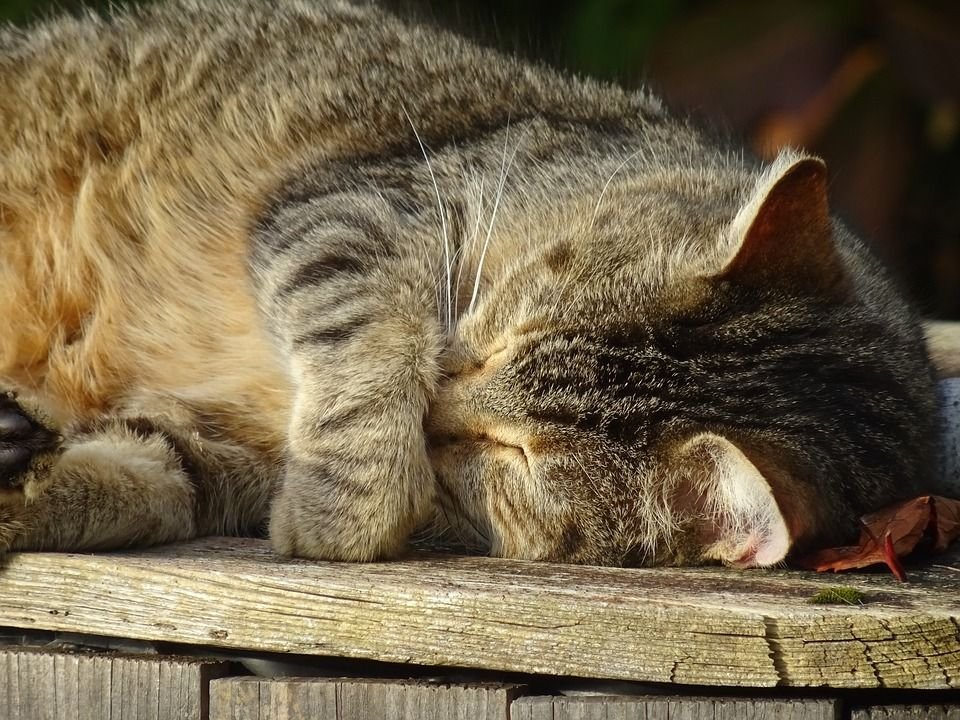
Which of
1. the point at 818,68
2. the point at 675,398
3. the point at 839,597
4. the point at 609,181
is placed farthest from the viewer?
the point at 818,68

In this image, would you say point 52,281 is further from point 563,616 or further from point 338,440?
point 563,616

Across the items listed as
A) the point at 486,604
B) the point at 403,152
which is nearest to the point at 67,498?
the point at 486,604

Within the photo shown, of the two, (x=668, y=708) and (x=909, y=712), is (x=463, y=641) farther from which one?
(x=909, y=712)

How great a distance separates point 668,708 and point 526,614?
219 millimetres

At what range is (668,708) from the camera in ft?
4.95

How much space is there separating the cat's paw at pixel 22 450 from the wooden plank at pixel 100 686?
0.25 meters

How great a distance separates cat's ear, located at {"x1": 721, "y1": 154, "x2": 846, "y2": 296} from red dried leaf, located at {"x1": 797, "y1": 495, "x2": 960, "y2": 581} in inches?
16.0

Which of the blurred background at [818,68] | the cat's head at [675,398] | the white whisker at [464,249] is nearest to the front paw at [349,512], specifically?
the cat's head at [675,398]

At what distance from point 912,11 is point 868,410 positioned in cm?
250

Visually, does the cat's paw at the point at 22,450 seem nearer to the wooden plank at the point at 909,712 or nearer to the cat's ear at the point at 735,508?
the cat's ear at the point at 735,508

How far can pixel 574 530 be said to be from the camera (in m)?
1.97

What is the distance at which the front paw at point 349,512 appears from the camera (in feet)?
6.41

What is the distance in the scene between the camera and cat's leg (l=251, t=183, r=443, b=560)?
6.47ft

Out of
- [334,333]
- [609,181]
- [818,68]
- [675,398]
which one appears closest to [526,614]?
[675,398]
